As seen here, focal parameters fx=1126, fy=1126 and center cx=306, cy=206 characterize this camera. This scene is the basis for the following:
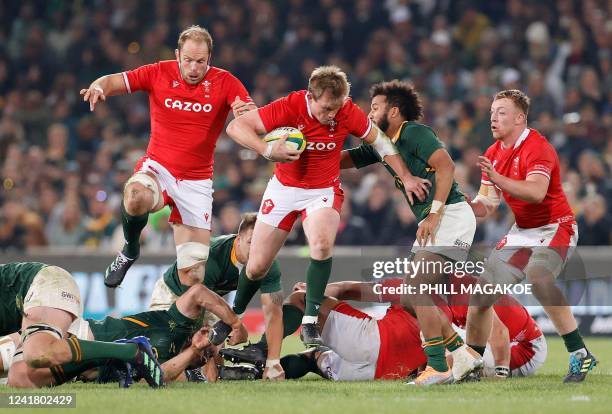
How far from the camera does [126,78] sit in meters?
9.22

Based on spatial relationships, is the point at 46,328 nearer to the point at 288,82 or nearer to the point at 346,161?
the point at 346,161

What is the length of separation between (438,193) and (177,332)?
2.23m

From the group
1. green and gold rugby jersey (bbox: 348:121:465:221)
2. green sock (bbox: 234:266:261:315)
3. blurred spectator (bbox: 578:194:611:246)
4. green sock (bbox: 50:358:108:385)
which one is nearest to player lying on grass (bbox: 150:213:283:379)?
green sock (bbox: 234:266:261:315)

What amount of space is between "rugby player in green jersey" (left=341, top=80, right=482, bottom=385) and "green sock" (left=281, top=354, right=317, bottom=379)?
2.97ft

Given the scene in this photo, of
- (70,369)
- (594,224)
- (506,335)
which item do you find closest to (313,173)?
(506,335)

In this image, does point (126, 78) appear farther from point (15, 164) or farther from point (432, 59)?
point (432, 59)

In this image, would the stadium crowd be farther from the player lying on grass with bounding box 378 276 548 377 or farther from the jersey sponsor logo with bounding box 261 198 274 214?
the jersey sponsor logo with bounding box 261 198 274 214

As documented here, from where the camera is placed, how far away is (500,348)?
8.91m

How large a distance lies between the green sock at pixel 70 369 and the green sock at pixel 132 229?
4.95 ft

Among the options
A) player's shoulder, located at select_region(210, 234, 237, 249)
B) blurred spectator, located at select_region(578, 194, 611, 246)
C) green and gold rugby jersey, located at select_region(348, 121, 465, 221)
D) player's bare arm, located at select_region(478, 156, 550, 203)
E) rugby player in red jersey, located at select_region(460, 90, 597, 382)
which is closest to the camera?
player's bare arm, located at select_region(478, 156, 550, 203)

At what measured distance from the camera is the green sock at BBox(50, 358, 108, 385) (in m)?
7.55

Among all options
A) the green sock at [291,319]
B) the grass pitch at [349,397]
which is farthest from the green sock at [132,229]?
the grass pitch at [349,397]

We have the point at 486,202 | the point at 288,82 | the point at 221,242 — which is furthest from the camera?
the point at 288,82

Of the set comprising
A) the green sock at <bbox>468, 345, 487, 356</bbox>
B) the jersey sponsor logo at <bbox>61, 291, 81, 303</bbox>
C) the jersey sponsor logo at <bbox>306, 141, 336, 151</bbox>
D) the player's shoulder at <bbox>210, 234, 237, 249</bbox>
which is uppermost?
the jersey sponsor logo at <bbox>306, 141, 336, 151</bbox>
